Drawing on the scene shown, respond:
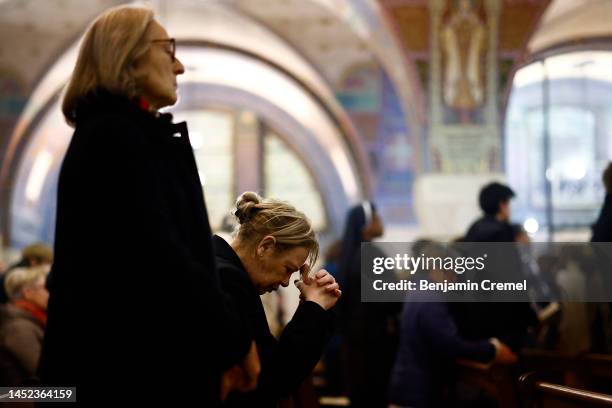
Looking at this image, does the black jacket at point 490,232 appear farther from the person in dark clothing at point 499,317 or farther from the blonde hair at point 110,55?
the blonde hair at point 110,55

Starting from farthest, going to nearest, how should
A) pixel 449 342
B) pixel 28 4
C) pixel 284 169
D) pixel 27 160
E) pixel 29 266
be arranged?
pixel 284 169 < pixel 27 160 < pixel 28 4 < pixel 29 266 < pixel 449 342

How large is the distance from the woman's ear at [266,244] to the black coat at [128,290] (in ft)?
1.87

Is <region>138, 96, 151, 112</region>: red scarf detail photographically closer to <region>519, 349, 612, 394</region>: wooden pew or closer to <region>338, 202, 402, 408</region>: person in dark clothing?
<region>519, 349, 612, 394</region>: wooden pew

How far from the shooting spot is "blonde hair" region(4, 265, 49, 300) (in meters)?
5.69

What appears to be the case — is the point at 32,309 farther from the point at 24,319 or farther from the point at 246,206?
the point at 246,206

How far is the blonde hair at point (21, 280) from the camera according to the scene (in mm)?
5688

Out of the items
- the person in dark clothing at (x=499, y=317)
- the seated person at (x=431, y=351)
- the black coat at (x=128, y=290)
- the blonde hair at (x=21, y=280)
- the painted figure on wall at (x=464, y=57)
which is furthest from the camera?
the painted figure on wall at (x=464, y=57)

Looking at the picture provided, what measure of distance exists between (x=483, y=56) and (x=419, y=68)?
0.61 meters

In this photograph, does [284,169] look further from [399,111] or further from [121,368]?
[121,368]

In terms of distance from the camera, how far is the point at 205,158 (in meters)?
21.6

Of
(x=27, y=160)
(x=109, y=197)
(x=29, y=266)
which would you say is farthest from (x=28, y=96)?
(x=109, y=197)

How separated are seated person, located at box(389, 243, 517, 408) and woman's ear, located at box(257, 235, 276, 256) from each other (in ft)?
8.47

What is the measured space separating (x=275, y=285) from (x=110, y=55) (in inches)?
34.1

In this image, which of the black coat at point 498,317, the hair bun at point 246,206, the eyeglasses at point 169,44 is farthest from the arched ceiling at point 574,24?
the eyeglasses at point 169,44
